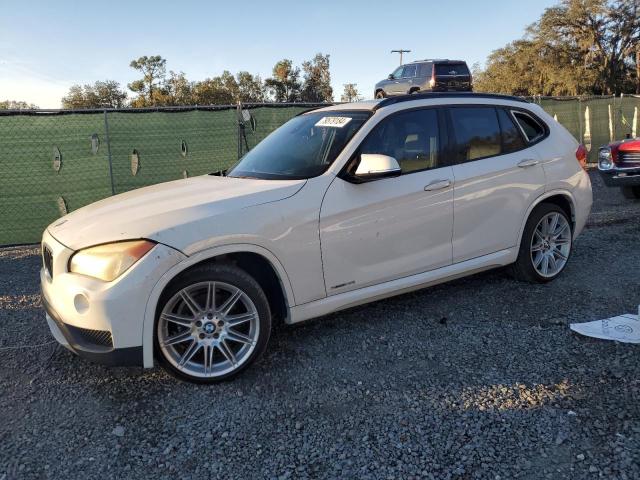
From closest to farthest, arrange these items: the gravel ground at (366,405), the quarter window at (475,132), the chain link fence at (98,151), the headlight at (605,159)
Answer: the gravel ground at (366,405)
the quarter window at (475,132)
the chain link fence at (98,151)
the headlight at (605,159)

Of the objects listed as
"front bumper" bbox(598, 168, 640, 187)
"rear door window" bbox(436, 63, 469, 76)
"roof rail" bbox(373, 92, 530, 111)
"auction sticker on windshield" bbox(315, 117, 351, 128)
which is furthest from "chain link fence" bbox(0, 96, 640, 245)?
"rear door window" bbox(436, 63, 469, 76)

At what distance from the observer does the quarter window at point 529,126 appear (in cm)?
464

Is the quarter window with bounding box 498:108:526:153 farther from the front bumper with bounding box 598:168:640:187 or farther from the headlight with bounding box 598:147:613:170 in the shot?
the headlight with bounding box 598:147:613:170

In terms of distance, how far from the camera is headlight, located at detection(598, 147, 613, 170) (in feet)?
28.7

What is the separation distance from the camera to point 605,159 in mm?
Answer: 8820

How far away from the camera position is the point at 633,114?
53.1 feet

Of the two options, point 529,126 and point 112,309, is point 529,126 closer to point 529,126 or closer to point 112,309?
Answer: point 529,126

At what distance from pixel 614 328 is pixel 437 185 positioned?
1.66 m

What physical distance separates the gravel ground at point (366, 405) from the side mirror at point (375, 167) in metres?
1.21

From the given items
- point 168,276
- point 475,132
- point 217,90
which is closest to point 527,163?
point 475,132

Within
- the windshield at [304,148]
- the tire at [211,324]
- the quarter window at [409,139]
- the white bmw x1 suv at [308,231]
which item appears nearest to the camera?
the white bmw x1 suv at [308,231]

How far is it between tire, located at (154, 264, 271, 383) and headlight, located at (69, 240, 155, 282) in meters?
0.27

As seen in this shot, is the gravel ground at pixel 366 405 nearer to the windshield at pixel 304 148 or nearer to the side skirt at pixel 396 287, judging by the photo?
the side skirt at pixel 396 287

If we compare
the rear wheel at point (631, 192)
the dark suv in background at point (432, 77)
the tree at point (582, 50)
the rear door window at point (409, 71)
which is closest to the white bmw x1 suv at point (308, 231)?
the rear wheel at point (631, 192)
